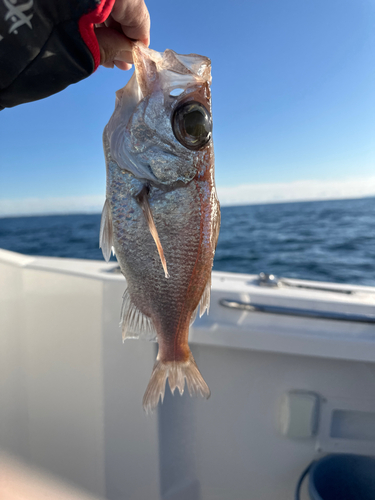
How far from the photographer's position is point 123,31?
953mm

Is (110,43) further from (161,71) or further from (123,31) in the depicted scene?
(161,71)

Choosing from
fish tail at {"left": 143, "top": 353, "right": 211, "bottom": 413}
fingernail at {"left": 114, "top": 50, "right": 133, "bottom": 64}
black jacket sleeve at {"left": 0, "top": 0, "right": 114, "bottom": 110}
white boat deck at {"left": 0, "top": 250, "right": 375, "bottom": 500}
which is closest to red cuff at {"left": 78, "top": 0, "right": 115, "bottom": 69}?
black jacket sleeve at {"left": 0, "top": 0, "right": 114, "bottom": 110}

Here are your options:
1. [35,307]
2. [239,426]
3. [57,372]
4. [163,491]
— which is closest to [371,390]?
[239,426]

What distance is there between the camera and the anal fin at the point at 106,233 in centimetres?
97

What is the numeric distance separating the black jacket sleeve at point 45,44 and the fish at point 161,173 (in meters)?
0.14

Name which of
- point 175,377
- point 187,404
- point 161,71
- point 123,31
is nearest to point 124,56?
point 123,31

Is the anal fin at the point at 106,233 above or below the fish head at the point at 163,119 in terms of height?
below

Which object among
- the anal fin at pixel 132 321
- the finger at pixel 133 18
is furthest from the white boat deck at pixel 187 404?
the finger at pixel 133 18

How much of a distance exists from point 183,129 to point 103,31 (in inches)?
15.0

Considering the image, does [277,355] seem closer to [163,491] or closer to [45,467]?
[163,491]

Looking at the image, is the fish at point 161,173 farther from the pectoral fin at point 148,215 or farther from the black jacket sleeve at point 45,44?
the black jacket sleeve at point 45,44

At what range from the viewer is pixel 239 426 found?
1.99 metres

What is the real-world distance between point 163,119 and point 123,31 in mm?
299

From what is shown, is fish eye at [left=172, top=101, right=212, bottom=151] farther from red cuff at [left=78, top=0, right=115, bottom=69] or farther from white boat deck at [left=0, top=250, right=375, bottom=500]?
white boat deck at [left=0, top=250, right=375, bottom=500]
